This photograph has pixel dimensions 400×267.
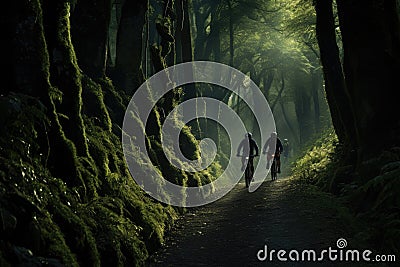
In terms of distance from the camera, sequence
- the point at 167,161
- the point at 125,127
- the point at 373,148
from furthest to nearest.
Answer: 1. the point at 167,161
2. the point at 125,127
3. the point at 373,148

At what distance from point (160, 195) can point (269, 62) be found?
102ft

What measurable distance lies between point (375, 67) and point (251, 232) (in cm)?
Answer: 399

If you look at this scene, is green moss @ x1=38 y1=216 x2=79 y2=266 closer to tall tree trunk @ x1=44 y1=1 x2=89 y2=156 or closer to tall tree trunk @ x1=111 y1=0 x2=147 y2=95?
tall tree trunk @ x1=44 y1=1 x2=89 y2=156

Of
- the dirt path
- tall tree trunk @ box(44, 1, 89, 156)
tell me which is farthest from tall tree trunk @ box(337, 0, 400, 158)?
tall tree trunk @ box(44, 1, 89, 156)

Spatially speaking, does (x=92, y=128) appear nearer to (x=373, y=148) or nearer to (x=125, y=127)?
(x=125, y=127)

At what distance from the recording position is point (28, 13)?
20.3ft

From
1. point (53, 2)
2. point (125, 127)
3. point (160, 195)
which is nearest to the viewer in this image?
point (53, 2)

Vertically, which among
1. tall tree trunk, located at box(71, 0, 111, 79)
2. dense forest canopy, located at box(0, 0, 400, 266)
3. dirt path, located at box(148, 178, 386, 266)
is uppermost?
tall tree trunk, located at box(71, 0, 111, 79)

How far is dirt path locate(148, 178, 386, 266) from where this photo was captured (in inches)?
298

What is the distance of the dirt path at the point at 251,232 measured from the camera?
7562 mm

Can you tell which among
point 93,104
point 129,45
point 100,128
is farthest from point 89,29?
point 129,45

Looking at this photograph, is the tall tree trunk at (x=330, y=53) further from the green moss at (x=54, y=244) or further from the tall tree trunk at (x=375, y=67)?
the green moss at (x=54, y=244)

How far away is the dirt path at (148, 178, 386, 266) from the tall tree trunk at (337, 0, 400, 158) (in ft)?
6.15

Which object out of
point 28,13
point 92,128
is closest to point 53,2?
point 28,13
